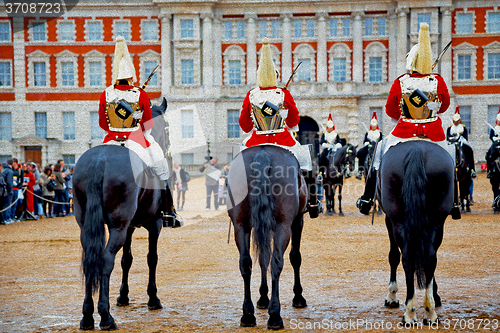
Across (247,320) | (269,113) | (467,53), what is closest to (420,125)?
(269,113)

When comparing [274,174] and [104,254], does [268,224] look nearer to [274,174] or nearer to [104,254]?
[274,174]

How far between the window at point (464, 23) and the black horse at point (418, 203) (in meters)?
40.3

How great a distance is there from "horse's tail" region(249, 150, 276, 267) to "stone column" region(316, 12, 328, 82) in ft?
127

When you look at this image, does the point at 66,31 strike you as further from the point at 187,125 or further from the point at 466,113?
the point at 466,113

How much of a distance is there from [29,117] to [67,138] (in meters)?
3.32

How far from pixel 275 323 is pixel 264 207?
46.5 inches

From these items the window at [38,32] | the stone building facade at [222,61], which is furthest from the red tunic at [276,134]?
the window at [38,32]

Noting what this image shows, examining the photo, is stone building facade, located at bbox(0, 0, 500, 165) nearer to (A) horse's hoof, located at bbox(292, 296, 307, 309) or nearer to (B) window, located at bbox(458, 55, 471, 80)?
(B) window, located at bbox(458, 55, 471, 80)

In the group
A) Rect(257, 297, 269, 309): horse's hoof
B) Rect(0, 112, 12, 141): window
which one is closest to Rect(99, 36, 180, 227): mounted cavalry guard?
Rect(257, 297, 269, 309): horse's hoof

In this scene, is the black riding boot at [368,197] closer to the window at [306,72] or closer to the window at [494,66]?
the window at [306,72]

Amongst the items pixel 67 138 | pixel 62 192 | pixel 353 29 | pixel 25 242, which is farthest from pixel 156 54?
pixel 25 242

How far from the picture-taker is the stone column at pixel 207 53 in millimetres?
43188

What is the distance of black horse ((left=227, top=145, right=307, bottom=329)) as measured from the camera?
5.84 m

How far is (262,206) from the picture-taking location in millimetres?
5902
